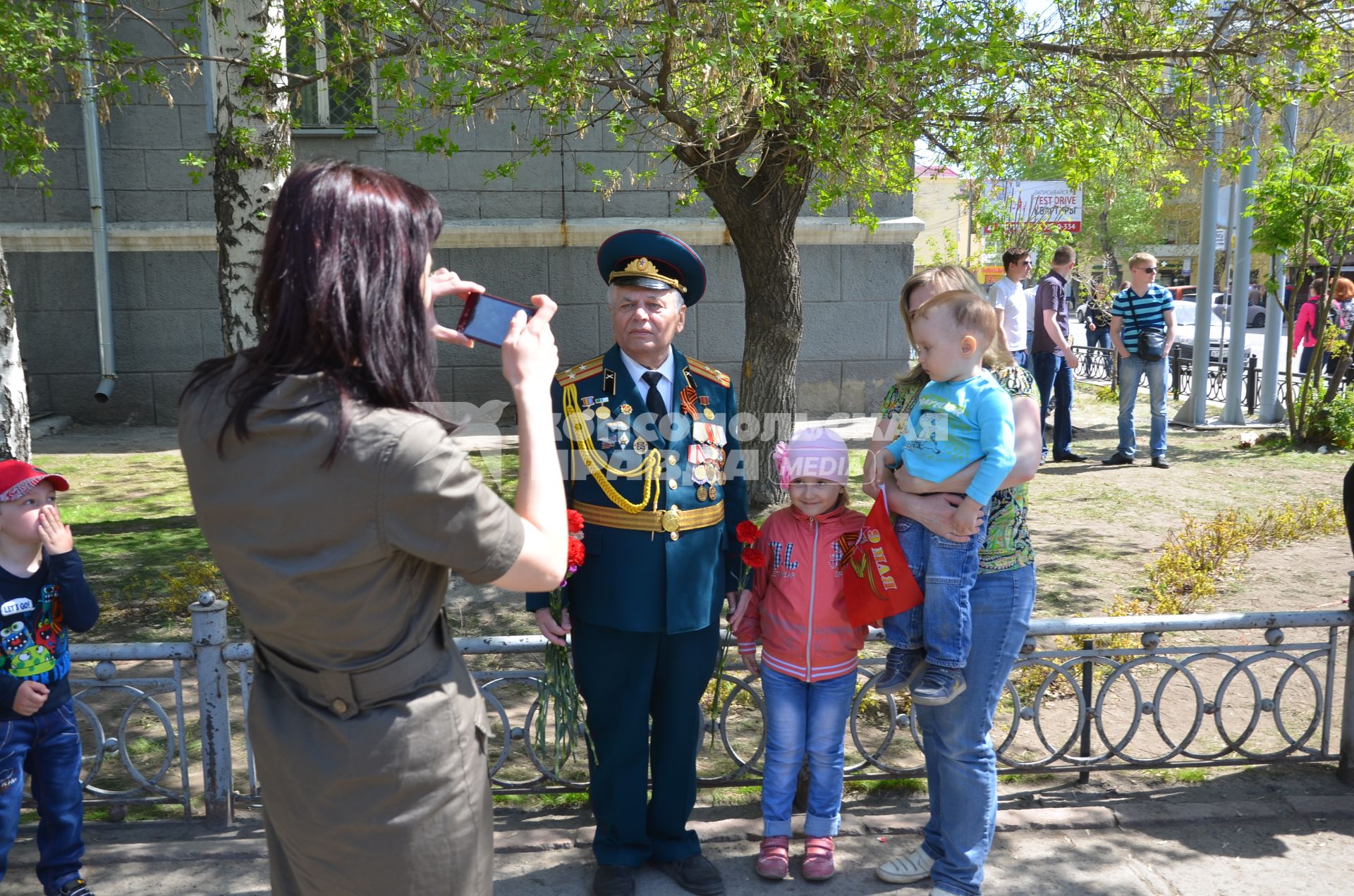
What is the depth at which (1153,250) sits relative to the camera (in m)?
50.5

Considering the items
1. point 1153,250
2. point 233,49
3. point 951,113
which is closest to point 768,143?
point 951,113

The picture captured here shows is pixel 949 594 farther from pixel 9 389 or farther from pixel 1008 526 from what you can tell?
pixel 9 389

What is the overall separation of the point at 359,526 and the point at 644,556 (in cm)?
152

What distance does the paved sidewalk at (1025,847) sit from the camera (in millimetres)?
3373

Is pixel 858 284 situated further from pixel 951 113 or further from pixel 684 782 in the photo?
pixel 684 782

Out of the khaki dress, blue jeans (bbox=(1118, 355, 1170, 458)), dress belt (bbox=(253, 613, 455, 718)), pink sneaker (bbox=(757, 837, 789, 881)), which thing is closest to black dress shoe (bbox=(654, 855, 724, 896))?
pink sneaker (bbox=(757, 837, 789, 881))

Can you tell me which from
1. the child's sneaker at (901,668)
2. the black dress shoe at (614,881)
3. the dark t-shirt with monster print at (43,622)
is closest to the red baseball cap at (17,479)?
the dark t-shirt with monster print at (43,622)

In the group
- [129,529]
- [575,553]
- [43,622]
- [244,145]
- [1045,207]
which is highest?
[1045,207]

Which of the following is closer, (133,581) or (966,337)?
(966,337)

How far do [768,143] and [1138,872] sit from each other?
15.5ft

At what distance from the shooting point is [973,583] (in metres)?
3.05

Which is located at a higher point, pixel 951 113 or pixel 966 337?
pixel 951 113

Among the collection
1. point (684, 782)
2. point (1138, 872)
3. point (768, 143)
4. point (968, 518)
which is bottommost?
point (1138, 872)

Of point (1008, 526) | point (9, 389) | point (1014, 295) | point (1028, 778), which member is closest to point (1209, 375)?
point (1014, 295)
